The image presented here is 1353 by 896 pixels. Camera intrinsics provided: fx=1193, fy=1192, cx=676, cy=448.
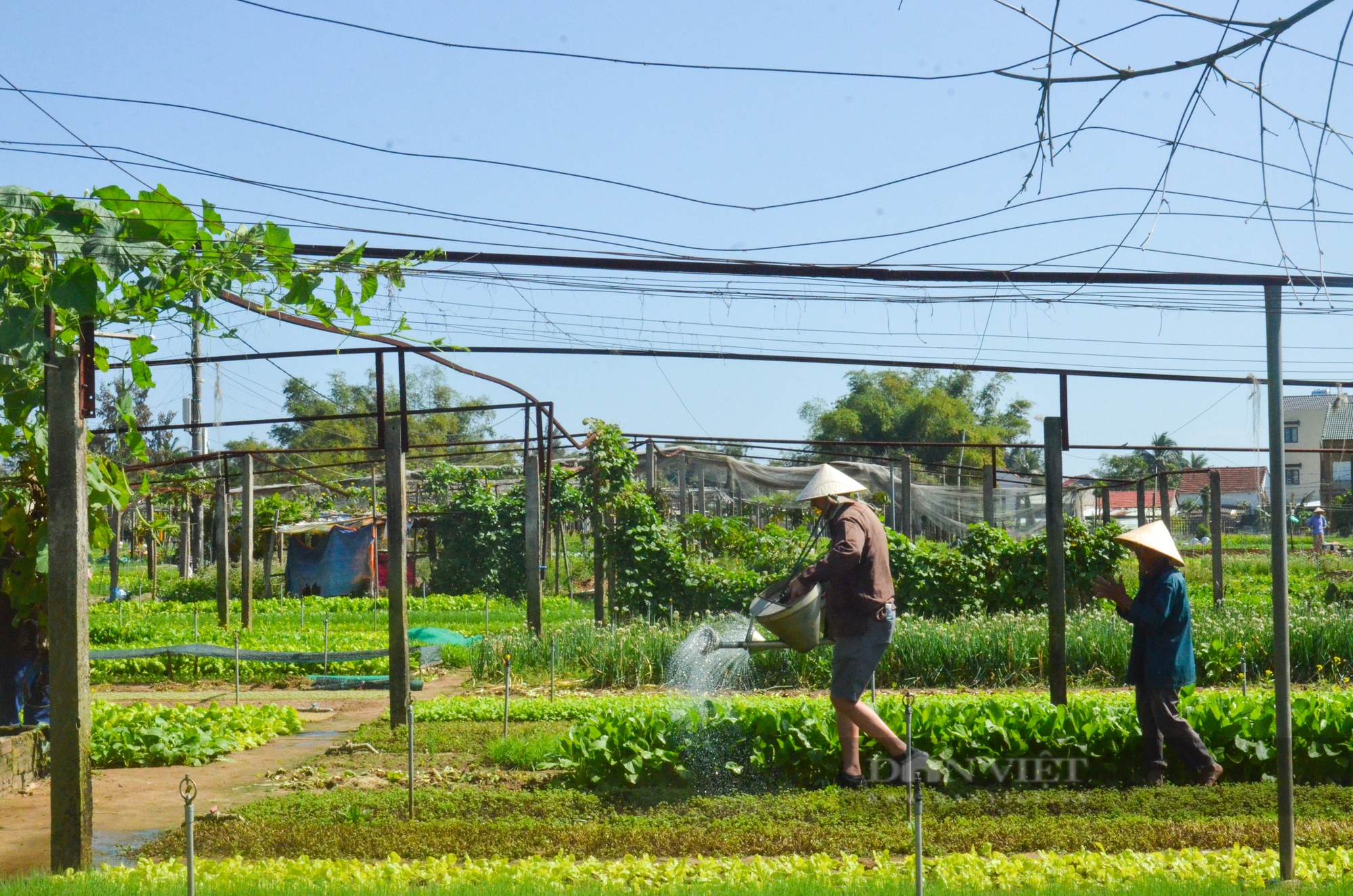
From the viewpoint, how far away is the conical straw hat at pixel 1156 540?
25.2 ft

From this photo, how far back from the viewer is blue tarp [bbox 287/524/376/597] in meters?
31.7

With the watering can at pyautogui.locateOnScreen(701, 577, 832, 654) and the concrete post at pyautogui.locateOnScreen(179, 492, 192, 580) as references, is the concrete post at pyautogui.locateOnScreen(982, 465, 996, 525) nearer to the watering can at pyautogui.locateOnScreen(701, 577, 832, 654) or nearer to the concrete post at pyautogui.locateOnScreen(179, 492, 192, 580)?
the watering can at pyautogui.locateOnScreen(701, 577, 832, 654)

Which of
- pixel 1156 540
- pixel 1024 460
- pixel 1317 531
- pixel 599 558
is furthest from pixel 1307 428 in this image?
pixel 1156 540

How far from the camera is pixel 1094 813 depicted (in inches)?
264

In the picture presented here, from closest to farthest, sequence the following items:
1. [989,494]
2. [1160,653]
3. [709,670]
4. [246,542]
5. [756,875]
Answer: [756,875], [1160,653], [709,670], [989,494], [246,542]

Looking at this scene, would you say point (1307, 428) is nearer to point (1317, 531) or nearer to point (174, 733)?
point (1317, 531)

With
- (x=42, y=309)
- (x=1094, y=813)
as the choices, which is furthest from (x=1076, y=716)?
(x=42, y=309)

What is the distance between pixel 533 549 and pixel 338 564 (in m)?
18.1

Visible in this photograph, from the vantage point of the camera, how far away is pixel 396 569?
9734 mm

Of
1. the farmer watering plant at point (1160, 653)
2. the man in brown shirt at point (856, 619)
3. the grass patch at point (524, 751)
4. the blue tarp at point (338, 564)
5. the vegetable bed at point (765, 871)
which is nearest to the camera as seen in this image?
the vegetable bed at point (765, 871)

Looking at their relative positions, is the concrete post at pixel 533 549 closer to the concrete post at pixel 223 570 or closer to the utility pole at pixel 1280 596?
the concrete post at pixel 223 570

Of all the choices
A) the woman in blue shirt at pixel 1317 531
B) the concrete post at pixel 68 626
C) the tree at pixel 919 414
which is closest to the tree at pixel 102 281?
the concrete post at pixel 68 626

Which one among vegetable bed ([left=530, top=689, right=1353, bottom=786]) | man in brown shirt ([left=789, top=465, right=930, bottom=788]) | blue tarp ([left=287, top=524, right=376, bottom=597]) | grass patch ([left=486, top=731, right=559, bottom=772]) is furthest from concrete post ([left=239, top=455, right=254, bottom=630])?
man in brown shirt ([left=789, top=465, right=930, bottom=788])

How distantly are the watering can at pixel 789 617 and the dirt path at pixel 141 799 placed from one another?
3.43 meters
